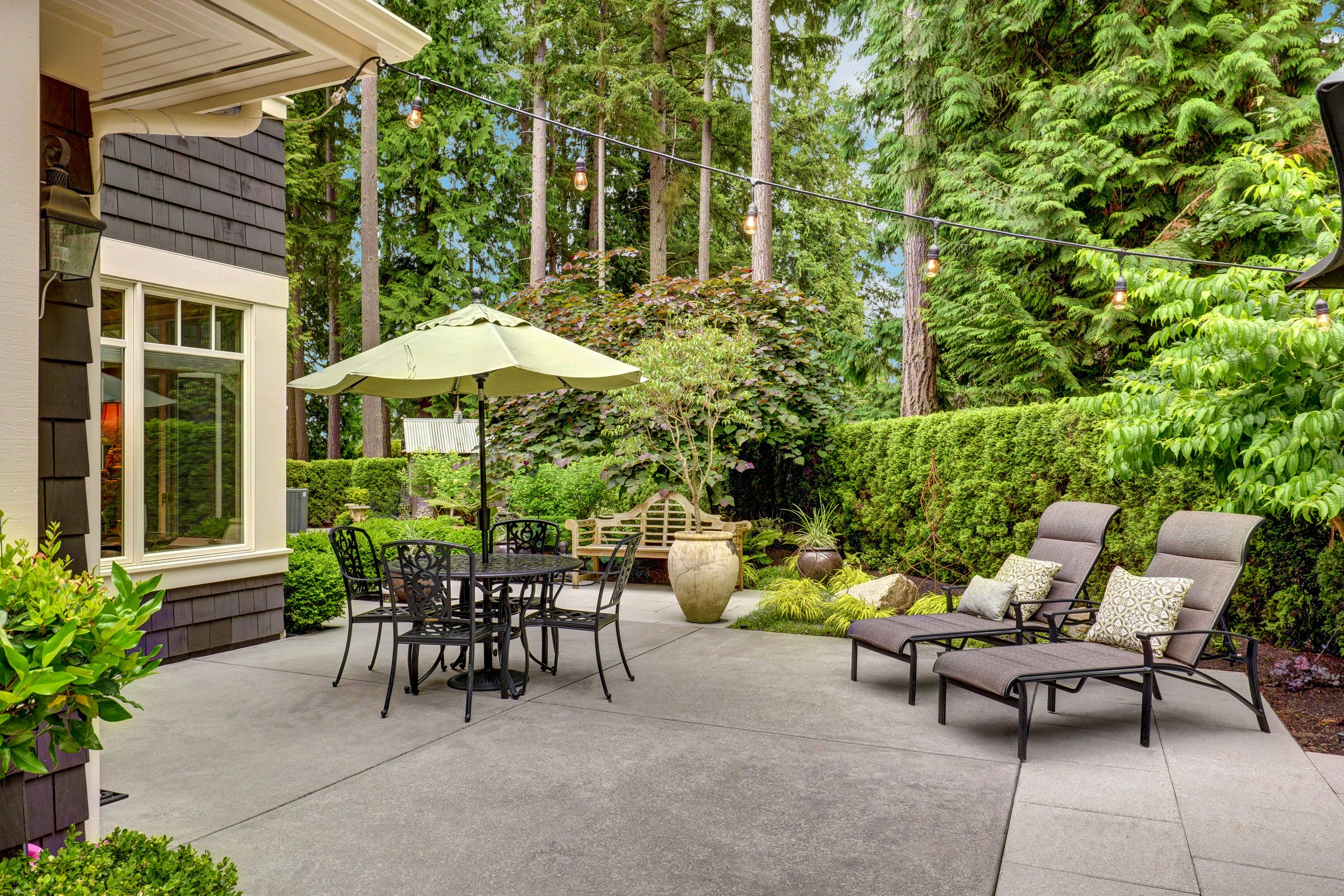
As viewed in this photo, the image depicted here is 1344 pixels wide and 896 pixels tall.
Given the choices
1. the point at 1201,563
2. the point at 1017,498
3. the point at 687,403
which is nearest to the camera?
the point at 1201,563

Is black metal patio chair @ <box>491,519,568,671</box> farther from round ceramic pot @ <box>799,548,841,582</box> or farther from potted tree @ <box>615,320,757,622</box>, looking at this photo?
round ceramic pot @ <box>799,548,841,582</box>

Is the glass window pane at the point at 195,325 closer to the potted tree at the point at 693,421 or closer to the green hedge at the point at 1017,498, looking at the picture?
the potted tree at the point at 693,421

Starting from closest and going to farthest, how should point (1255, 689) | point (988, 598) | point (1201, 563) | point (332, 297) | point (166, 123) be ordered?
point (166, 123), point (1255, 689), point (1201, 563), point (988, 598), point (332, 297)

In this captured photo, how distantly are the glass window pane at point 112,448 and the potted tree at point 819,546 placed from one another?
6048 millimetres

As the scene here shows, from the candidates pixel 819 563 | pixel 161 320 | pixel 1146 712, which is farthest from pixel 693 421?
pixel 1146 712

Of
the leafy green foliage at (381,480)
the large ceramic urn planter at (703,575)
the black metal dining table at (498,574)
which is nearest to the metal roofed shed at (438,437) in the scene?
the leafy green foliage at (381,480)

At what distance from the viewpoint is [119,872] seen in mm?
1676

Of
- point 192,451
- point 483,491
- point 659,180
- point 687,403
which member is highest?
point 659,180

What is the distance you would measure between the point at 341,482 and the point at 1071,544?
570 inches

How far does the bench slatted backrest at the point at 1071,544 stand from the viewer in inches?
205

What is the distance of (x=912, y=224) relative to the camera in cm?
1186

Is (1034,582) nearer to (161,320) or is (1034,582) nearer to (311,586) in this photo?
(311,586)

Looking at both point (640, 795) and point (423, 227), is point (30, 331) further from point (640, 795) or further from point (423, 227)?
point (423, 227)

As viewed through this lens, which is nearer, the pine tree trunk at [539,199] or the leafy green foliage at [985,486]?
the leafy green foliage at [985,486]
